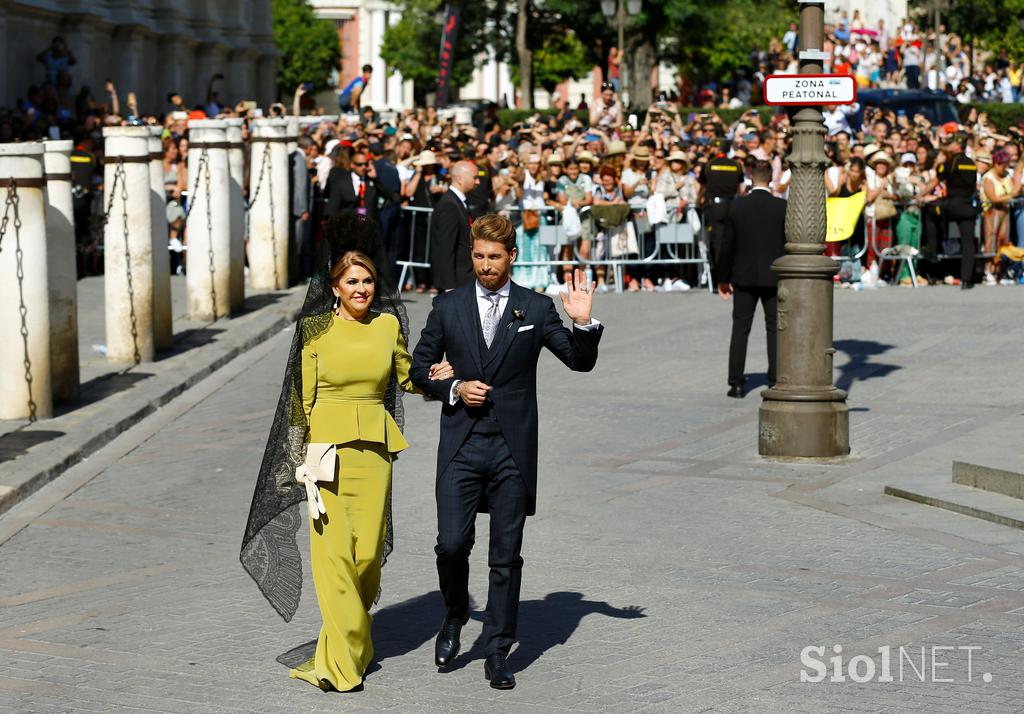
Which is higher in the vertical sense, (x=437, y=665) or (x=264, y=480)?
(x=264, y=480)

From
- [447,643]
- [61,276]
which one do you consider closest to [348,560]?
[447,643]

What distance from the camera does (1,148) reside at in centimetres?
1378

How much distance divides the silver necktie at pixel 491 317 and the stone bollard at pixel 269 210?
15.9 m

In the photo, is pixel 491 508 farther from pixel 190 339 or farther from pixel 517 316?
pixel 190 339

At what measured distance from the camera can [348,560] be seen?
24.5ft

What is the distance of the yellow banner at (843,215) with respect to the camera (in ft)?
78.8

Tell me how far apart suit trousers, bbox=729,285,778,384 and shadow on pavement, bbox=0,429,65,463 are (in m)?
5.16

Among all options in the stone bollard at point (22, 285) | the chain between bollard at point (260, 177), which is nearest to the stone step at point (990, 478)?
the stone bollard at point (22, 285)

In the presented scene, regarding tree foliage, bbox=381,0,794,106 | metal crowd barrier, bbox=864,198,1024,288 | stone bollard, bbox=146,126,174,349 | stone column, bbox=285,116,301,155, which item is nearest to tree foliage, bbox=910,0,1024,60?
tree foliage, bbox=381,0,794,106

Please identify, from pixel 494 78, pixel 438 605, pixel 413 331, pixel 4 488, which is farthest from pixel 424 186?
pixel 494 78

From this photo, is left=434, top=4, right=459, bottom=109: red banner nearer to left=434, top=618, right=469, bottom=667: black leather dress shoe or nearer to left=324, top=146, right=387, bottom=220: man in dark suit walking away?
left=324, top=146, right=387, bottom=220: man in dark suit walking away

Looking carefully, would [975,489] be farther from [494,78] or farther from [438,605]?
[494,78]

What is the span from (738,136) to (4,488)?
1959 centimetres

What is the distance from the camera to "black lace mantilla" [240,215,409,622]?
25.0 feet
